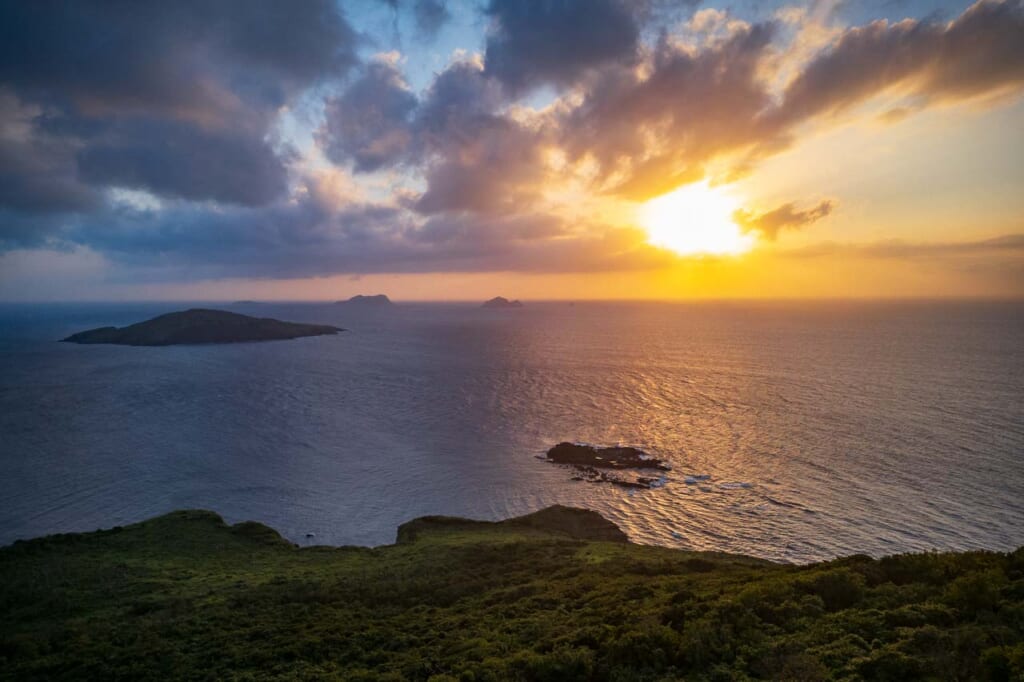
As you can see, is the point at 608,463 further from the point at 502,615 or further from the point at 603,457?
the point at 502,615

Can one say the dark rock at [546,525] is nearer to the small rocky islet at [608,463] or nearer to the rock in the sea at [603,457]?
the small rocky islet at [608,463]

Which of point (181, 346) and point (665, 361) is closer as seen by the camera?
point (665, 361)

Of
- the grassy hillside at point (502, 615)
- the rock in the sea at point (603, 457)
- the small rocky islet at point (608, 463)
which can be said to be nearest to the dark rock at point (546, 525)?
the grassy hillside at point (502, 615)

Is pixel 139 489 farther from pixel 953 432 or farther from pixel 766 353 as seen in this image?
pixel 766 353

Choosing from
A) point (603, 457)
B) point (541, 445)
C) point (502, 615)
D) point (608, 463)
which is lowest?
point (608, 463)

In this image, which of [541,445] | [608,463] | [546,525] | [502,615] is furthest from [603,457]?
[502,615]

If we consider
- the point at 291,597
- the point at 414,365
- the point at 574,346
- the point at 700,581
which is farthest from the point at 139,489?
the point at 574,346

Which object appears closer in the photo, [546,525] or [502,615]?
[502,615]
